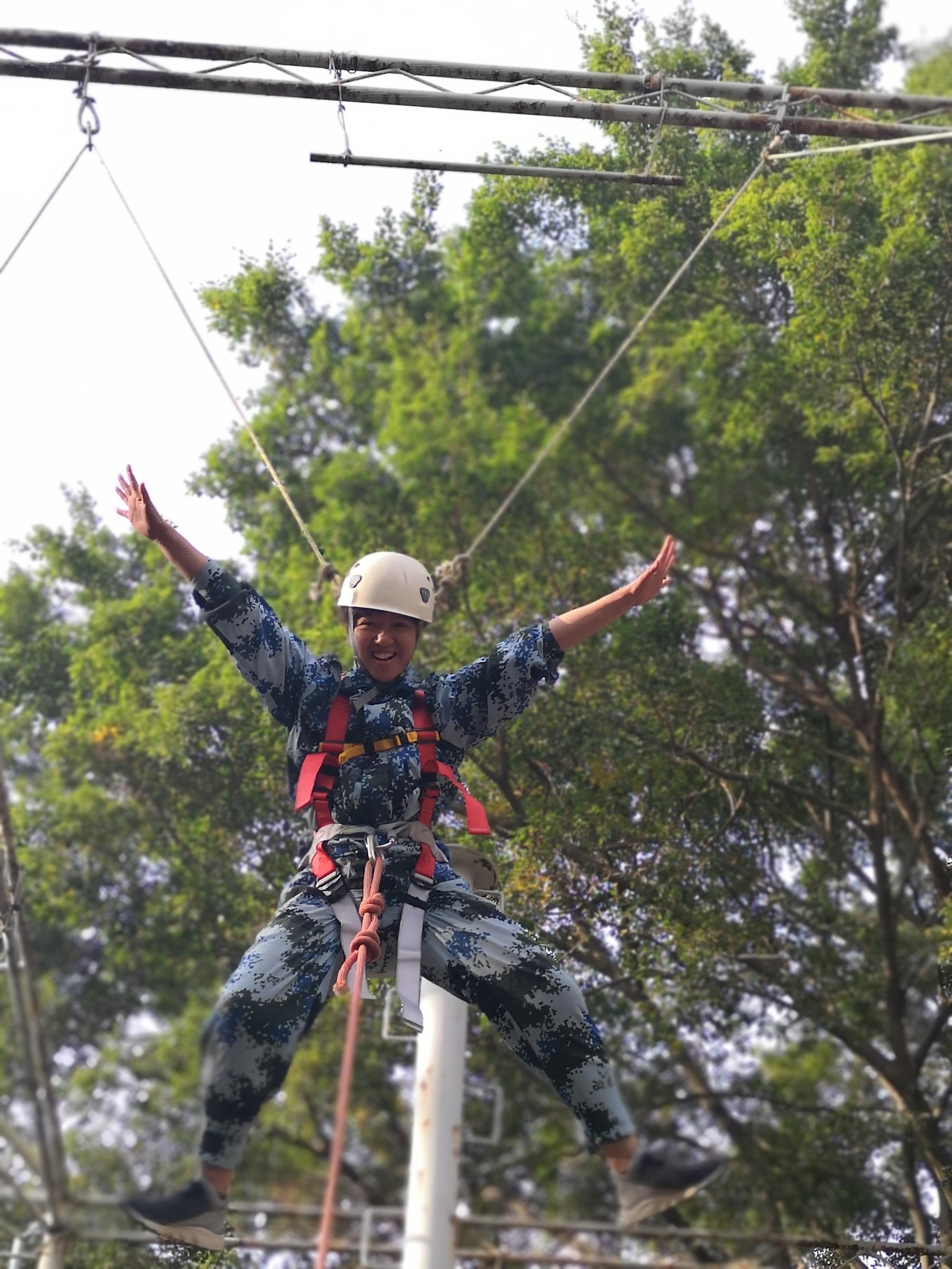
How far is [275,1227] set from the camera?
656 inches

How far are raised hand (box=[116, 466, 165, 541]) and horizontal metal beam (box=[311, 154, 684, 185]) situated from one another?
2.55 metres

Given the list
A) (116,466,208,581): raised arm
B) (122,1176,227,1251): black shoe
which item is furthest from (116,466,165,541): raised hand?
(122,1176,227,1251): black shoe

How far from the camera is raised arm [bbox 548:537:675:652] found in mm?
5520

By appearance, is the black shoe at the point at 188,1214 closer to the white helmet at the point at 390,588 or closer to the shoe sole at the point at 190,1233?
the shoe sole at the point at 190,1233

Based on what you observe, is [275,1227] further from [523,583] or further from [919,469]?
[919,469]

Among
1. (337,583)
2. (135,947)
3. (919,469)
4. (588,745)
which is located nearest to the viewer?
(337,583)

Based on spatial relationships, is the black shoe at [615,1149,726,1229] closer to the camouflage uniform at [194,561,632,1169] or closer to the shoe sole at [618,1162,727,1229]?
the shoe sole at [618,1162,727,1229]

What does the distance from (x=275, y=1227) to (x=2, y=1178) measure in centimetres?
977

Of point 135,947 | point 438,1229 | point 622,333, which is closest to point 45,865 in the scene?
point 135,947

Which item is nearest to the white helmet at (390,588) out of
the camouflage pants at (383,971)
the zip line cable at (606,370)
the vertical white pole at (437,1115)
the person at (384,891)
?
the person at (384,891)

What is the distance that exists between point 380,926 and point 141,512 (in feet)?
5.36

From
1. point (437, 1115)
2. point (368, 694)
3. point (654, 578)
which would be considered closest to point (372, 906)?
point (368, 694)

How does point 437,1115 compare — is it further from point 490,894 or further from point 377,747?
point 377,747

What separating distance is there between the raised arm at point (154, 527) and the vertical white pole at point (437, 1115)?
14.6 feet
